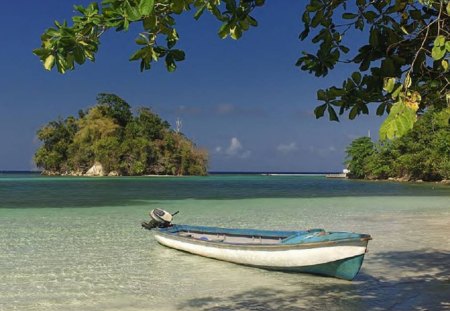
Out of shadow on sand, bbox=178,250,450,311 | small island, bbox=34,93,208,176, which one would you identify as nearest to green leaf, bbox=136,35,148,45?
shadow on sand, bbox=178,250,450,311

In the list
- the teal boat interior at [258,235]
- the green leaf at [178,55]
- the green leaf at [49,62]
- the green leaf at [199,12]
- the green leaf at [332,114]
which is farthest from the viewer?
the teal boat interior at [258,235]

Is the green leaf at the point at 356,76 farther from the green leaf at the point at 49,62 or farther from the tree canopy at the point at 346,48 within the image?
the green leaf at the point at 49,62

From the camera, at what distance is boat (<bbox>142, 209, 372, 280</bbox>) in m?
7.43

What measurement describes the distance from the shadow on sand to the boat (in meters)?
0.30

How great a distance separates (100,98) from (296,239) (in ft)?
261

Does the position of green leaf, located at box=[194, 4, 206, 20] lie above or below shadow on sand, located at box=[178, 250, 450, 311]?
above

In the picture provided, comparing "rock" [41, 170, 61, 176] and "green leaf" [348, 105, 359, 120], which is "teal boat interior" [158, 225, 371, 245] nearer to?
"green leaf" [348, 105, 359, 120]

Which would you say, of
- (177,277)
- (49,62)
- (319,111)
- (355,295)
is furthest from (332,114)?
(177,277)

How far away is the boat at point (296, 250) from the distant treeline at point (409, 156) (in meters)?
35.9

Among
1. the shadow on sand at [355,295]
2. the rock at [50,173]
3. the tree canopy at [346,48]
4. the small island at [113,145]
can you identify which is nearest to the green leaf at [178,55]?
the tree canopy at [346,48]

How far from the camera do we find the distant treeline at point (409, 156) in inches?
2105

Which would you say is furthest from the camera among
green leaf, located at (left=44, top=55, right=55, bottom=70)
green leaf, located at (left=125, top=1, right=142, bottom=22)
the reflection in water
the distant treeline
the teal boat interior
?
the distant treeline

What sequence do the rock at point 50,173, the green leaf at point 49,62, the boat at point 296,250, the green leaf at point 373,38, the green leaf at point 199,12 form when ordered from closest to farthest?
the green leaf at point 49,62 → the green leaf at point 199,12 → the green leaf at point 373,38 → the boat at point 296,250 → the rock at point 50,173

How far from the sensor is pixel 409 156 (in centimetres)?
6025
